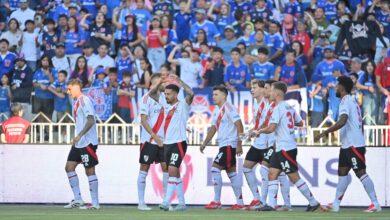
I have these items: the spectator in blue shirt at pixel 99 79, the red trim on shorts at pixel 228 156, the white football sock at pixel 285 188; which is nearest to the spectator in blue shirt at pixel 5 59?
the spectator in blue shirt at pixel 99 79

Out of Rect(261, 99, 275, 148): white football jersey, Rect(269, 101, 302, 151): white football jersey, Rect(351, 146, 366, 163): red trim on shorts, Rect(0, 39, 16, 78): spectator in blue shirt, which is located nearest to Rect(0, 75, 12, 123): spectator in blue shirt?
Rect(0, 39, 16, 78): spectator in blue shirt

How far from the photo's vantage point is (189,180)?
26.0m

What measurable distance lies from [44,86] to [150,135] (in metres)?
7.48

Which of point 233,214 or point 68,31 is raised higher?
point 68,31

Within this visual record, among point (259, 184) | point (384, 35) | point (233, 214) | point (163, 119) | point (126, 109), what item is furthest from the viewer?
point (384, 35)

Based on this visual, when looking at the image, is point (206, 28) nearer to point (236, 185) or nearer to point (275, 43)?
point (275, 43)

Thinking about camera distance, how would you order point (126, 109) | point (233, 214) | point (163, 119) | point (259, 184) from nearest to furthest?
point (233, 214) < point (163, 119) < point (259, 184) < point (126, 109)

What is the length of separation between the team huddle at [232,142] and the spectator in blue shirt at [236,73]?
5.45 m

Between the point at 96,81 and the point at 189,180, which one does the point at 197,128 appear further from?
the point at 96,81

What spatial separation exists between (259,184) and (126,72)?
5.28 meters

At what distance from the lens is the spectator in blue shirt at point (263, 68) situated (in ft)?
96.9

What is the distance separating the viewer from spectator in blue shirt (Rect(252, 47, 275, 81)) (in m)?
29.5

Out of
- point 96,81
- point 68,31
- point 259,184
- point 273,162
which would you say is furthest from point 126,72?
point 273,162

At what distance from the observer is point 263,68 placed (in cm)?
2958
